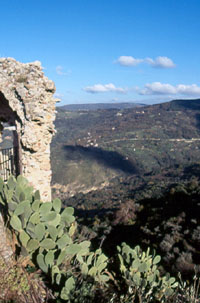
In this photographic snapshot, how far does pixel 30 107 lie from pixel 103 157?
114ft

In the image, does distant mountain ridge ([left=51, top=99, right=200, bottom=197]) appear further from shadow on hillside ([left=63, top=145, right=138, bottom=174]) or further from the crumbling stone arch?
the crumbling stone arch

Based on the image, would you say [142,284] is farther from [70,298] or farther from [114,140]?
[114,140]

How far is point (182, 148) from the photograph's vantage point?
42.4 metres

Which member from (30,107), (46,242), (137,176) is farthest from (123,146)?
(46,242)

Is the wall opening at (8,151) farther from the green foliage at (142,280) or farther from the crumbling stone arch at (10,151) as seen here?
the green foliage at (142,280)

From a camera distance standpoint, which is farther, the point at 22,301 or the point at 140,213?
the point at 140,213

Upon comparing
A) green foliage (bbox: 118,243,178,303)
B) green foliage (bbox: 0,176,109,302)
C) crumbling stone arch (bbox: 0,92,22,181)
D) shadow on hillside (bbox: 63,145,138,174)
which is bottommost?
shadow on hillside (bbox: 63,145,138,174)

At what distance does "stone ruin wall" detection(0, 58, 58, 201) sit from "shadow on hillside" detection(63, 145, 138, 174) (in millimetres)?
31508

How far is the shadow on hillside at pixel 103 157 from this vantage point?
38122 millimetres

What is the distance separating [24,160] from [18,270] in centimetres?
362

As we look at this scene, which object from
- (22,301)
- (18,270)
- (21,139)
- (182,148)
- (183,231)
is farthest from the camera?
(182,148)

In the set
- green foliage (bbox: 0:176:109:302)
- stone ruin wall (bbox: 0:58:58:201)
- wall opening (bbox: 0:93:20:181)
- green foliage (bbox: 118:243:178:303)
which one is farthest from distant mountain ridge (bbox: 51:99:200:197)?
green foliage (bbox: 0:176:109:302)

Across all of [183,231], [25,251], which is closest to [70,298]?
[25,251]

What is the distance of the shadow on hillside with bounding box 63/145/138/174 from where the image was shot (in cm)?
3812
